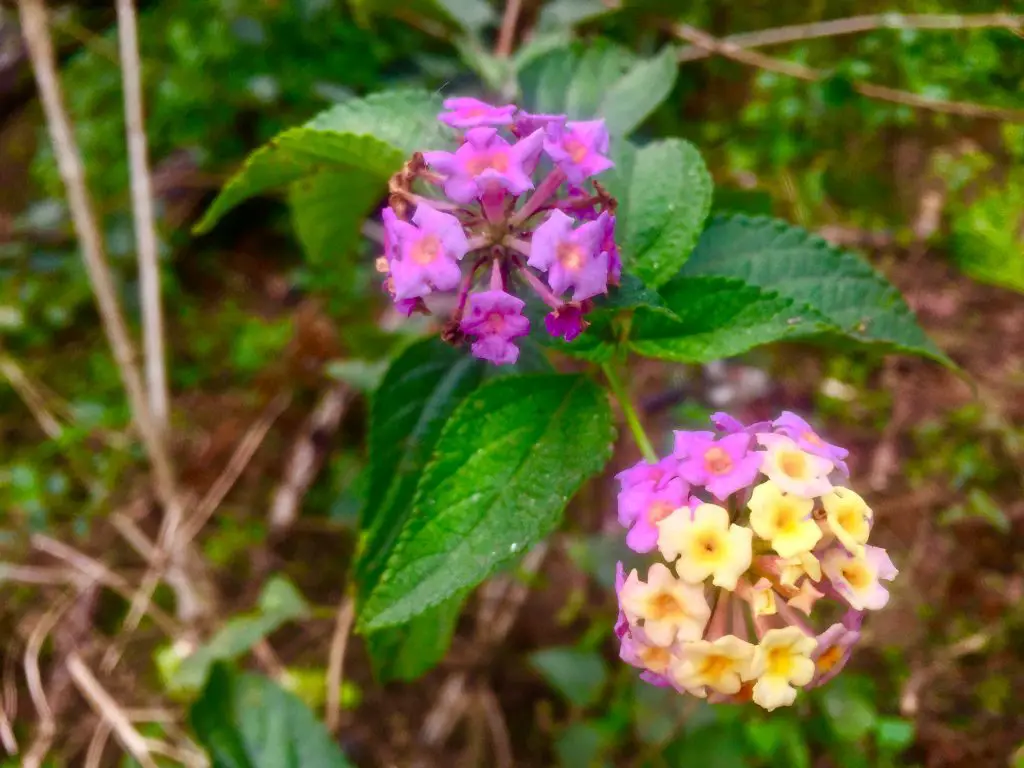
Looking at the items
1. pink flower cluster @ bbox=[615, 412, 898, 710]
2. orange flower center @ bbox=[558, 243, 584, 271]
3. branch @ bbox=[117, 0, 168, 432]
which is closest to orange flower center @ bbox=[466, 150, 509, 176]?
orange flower center @ bbox=[558, 243, 584, 271]

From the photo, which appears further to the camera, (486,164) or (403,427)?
(403,427)

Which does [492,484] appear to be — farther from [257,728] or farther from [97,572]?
[97,572]

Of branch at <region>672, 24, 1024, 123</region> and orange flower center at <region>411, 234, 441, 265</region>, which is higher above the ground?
orange flower center at <region>411, 234, 441, 265</region>

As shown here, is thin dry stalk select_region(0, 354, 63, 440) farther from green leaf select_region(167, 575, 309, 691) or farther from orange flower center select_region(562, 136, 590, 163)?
orange flower center select_region(562, 136, 590, 163)

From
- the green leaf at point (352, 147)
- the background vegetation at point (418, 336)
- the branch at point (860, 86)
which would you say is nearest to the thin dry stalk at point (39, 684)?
the background vegetation at point (418, 336)

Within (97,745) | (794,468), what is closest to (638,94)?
(794,468)

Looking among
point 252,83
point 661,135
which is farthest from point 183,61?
point 661,135
